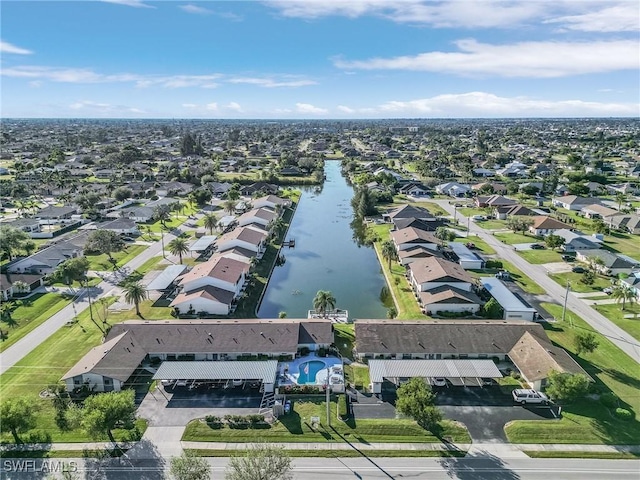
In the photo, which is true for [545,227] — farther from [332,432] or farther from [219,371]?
[219,371]

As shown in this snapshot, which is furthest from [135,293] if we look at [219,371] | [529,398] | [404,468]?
[529,398]

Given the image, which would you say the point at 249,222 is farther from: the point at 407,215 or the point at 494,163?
the point at 494,163

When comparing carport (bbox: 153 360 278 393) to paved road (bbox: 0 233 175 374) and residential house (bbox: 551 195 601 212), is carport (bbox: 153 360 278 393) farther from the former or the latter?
residential house (bbox: 551 195 601 212)

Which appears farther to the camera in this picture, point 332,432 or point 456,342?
point 456,342

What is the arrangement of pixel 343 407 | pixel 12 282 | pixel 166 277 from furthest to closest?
pixel 166 277, pixel 12 282, pixel 343 407

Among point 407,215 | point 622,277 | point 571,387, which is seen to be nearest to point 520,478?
point 571,387
